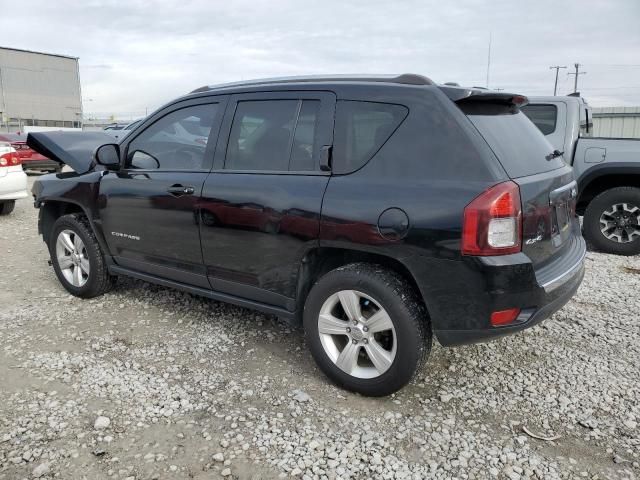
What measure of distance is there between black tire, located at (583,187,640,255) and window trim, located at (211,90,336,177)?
4506 millimetres

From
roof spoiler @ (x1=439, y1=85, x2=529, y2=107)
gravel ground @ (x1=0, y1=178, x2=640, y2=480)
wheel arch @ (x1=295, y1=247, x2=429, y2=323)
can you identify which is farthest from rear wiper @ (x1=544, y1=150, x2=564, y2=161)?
gravel ground @ (x1=0, y1=178, x2=640, y2=480)

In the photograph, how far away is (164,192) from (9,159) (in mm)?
6739

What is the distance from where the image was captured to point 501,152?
8.75 feet

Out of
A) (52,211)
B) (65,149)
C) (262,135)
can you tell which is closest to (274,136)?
(262,135)

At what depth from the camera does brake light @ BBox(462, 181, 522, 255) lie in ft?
8.06

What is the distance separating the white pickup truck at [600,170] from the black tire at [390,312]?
4.10m

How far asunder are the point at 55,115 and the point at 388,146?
4121 centimetres

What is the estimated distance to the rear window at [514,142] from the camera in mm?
2674

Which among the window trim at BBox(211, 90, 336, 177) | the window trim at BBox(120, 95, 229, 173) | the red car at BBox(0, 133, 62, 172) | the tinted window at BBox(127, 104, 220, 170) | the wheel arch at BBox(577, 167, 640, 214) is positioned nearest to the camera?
the window trim at BBox(211, 90, 336, 177)

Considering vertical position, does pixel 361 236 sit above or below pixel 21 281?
above

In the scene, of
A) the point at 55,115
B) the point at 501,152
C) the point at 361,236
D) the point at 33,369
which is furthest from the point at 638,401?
the point at 55,115

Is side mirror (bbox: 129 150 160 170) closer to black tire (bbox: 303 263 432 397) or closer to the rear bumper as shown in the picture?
black tire (bbox: 303 263 432 397)

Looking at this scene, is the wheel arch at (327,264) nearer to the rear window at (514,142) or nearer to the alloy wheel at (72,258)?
the rear window at (514,142)

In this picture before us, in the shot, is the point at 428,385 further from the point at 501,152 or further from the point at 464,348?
the point at 501,152
